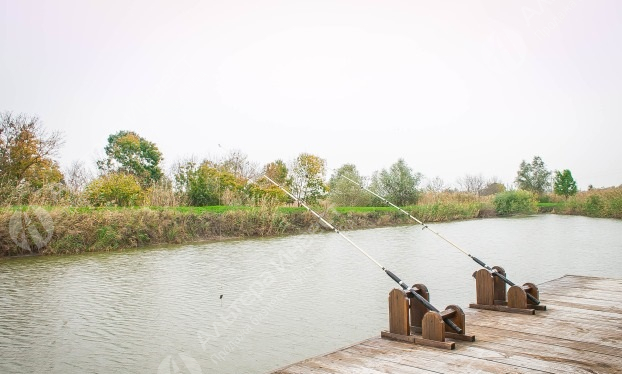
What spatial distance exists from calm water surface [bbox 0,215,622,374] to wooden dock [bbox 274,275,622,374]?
1031 millimetres

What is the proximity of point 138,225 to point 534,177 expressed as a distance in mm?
38618

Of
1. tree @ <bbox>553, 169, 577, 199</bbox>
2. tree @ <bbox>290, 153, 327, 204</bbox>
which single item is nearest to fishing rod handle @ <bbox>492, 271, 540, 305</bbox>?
tree @ <bbox>290, 153, 327, 204</bbox>

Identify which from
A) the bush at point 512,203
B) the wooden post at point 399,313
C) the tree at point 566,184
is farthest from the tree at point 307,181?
the tree at point 566,184

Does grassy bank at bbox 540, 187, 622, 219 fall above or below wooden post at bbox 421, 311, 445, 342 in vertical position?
above

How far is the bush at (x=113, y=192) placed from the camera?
1576 centimetres

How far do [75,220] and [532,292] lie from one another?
10977 millimetres

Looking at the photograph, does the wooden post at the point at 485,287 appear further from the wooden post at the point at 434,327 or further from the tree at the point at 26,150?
the tree at the point at 26,150

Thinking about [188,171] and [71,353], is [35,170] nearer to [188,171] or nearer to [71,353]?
[188,171]

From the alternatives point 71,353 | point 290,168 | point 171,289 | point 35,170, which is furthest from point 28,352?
point 290,168

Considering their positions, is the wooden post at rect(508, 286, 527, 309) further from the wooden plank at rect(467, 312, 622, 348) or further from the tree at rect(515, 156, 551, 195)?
the tree at rect(515, 156, 551, 195)

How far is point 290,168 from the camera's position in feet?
87.9

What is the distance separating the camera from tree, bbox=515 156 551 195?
42469 millimetres

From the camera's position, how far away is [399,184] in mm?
29578

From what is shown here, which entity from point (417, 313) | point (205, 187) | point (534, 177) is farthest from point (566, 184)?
point (417, 313)
